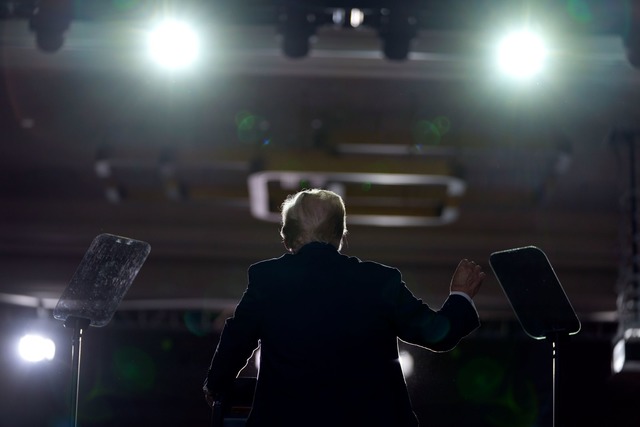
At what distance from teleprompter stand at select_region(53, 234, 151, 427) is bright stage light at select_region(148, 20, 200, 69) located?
6.42ft

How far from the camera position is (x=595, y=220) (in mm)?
8773

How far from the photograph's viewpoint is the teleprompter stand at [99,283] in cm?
234

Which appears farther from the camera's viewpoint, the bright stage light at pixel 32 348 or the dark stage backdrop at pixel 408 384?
the bright stage light at pixel 32 348

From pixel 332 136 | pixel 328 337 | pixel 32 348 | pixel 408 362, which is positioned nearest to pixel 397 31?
pixel 408 362

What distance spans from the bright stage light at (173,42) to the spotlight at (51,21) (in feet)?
1.96

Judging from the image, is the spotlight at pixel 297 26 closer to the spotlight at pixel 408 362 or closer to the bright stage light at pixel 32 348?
the spotlight at pixel 408 362

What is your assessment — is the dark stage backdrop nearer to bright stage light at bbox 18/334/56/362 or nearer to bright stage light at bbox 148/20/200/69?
bright stage light at bbox 18/334/56/362

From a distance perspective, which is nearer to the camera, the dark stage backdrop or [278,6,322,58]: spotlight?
the dark stage backdrop

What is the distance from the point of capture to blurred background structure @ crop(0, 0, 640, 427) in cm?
359

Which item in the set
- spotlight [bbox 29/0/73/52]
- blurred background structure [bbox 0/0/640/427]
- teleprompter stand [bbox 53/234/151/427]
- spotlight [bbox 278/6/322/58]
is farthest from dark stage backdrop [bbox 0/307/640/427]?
spotlight [bbox 278/6/322/58]

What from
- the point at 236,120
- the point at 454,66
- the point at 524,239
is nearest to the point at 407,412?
the point at 454,66

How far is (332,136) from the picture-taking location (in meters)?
5.52

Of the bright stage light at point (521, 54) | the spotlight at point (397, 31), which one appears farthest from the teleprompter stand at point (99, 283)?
the bright stage light at point (521, 54)

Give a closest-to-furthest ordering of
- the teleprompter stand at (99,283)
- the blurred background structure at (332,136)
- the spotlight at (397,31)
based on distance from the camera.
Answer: the teleprompter stand at (99,283), the blurred background structure at (332,136), the spotlight at (397,31)
